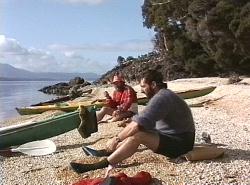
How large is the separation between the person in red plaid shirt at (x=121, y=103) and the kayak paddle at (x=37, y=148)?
2.32 meters

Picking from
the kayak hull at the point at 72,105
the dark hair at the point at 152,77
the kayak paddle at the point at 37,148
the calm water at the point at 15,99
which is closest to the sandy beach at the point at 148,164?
the kayak paddle at the point at 37,148

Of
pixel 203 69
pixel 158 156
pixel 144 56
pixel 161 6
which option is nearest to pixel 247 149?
pixel 158 156

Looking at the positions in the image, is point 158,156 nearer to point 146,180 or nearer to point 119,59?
point 146,180

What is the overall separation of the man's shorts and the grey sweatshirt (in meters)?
0.07

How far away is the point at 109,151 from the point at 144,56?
59.7 meters

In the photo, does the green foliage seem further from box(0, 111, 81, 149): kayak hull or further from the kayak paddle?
the kayak paddle

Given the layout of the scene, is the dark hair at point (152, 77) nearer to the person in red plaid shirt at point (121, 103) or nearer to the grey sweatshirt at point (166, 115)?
the grey sweatshirt at point (166, 115)

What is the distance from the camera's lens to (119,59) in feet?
252

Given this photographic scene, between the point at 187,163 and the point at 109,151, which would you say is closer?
the point at 187,163

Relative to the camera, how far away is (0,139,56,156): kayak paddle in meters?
9.43

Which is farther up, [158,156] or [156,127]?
[156,127]

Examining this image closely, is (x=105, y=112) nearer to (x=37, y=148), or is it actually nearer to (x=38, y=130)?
(x=38, y=130)

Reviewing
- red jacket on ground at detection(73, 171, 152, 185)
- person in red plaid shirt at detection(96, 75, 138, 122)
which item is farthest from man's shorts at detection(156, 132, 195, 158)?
person in red plaid shirt at detection(96, 75, 138, 122)

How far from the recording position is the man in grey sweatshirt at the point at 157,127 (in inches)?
262
